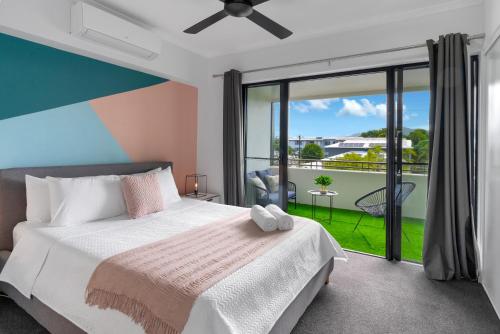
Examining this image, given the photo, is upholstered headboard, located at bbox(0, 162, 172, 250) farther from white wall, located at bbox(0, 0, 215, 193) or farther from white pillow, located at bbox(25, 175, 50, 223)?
white wall, located at bbox(0, 0, 215, 193)

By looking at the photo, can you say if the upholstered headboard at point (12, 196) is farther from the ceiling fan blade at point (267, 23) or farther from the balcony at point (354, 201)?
the balcony at point (354, 201)

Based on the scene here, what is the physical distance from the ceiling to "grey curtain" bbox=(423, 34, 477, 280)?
0.47 meters

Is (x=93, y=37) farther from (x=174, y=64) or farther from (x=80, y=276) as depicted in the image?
(x=80, y=276)

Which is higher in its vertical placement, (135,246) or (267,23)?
(267,23)

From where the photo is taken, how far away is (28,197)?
2.34m

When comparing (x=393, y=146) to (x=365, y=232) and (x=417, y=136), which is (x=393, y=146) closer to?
(x=417, y=136)

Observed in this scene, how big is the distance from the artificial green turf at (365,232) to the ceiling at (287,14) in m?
2.11

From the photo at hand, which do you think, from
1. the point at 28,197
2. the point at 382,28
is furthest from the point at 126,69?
the point at 382,28

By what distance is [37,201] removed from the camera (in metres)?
2.33

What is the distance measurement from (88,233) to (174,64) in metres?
2.40

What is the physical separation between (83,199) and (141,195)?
47 centimetres

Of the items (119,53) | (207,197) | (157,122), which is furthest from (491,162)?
(119,53)

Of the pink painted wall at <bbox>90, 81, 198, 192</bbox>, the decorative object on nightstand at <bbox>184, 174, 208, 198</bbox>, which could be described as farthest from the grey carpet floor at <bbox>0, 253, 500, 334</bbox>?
the decorative object on nightstand at <bbox>184, 174, 208, 198</bbox>

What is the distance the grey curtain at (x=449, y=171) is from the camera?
254 cm
